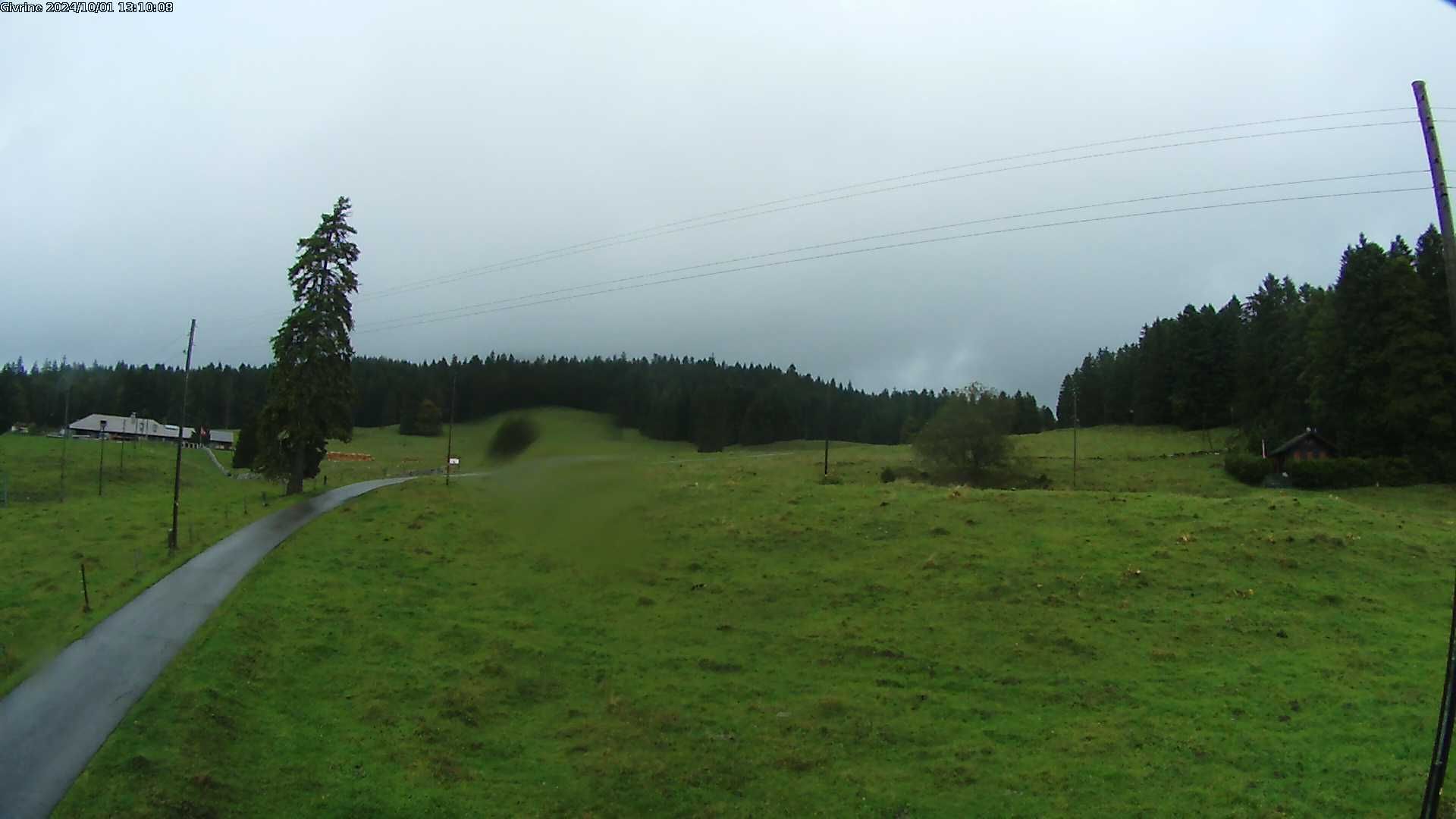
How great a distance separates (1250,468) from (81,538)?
3155 inches

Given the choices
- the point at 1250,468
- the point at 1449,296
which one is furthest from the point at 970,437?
the point at 1449,296

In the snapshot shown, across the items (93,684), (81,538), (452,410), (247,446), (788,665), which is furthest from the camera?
(247,446)

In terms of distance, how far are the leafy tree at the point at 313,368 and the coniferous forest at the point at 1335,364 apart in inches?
2834

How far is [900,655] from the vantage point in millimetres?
29203

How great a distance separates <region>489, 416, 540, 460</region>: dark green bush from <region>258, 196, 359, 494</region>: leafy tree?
3697cm

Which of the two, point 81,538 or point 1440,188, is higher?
point 1440,188

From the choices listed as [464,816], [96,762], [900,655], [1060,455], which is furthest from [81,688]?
[1060,455]

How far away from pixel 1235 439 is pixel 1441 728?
86781mm

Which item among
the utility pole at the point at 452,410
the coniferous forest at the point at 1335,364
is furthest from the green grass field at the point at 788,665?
the coniferous forest at the point at 1335,364

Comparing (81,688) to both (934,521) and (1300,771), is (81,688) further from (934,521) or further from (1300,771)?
(934,521)

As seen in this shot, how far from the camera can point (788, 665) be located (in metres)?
29.1

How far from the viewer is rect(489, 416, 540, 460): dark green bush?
18328mm

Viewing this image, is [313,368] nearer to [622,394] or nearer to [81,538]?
[81,538]

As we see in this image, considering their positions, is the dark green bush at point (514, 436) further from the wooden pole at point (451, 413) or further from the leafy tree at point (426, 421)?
the leafy tree at point (426, 421)
